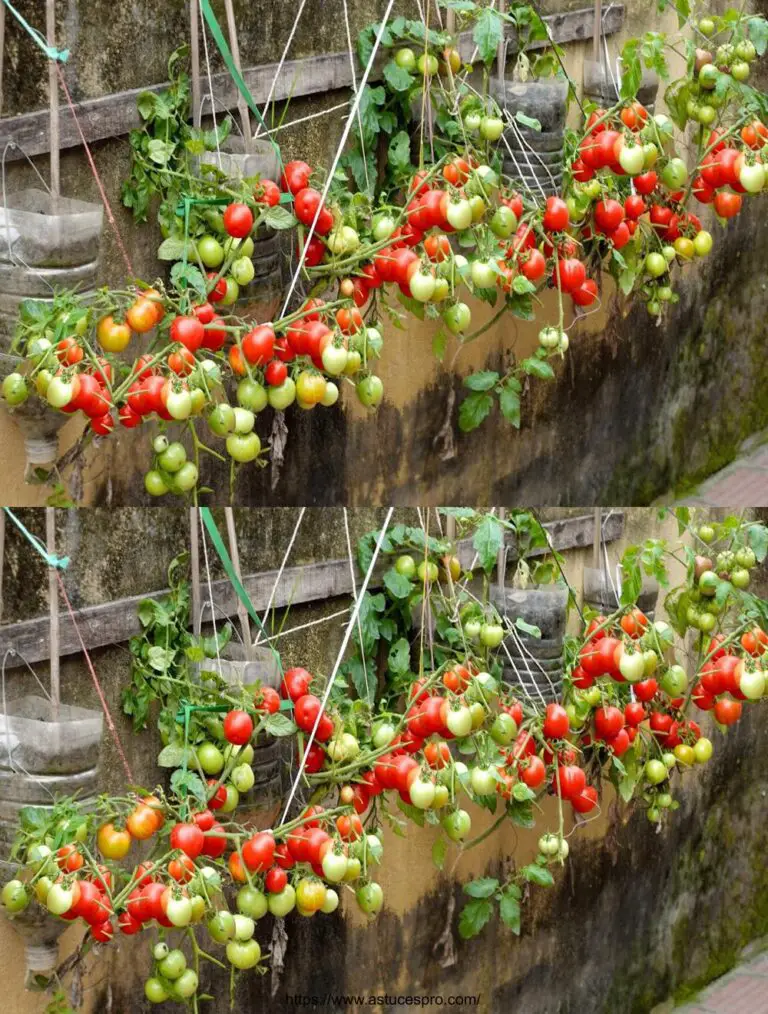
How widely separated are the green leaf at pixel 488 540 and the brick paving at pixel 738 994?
2.23 meters

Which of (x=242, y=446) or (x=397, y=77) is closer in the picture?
(x=242, y=446)

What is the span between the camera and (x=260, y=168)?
3.43 metres

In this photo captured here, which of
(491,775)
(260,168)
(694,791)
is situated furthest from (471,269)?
(694,791)

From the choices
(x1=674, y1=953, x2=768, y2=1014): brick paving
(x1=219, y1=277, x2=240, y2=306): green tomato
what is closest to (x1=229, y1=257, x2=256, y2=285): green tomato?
(x1=219, y1=277, x2=240, y2=306): green tomato

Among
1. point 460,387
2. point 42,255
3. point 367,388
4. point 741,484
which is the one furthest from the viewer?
point 741,484

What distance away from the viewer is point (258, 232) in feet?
11.4

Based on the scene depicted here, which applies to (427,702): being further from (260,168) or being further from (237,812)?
(260,168)

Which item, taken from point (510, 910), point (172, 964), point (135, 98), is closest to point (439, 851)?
point (510, 910)

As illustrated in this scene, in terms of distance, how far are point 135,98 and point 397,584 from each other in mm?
1249

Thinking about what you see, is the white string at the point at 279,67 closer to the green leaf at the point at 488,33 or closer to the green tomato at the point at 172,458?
the green leaf at the point at 488,33

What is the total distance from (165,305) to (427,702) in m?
0.94

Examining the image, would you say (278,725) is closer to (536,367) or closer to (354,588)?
(354,588)

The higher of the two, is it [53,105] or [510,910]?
[53,105]

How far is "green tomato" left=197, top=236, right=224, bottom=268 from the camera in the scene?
11.1 feet
